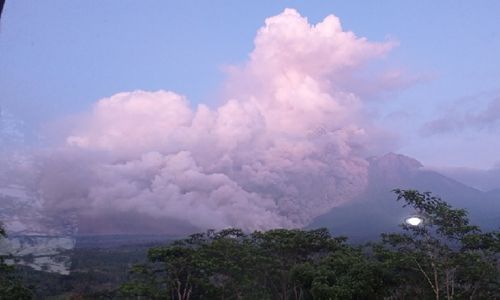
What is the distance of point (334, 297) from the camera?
21656 millimetres

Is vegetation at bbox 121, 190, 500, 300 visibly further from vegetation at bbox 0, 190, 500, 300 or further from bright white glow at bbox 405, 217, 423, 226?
bright white glow at bbox 405, 217, 423, 226

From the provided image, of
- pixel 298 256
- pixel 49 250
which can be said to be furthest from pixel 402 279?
pixel 49 250

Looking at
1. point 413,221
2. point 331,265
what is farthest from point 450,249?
point 331,265

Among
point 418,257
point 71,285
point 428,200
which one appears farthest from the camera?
point 71,285

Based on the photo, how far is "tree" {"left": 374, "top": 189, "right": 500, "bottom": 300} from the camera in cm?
1772

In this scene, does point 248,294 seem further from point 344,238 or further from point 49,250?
point 49,250

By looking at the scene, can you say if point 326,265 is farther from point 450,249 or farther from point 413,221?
point 413,221

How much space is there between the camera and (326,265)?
977 inches

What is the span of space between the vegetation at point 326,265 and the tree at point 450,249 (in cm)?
3

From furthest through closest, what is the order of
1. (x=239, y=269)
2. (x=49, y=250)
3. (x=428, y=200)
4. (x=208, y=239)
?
(x=49, y=250)
(x=208, y=239)
(x=239, y=269)
(x=428, y=200)

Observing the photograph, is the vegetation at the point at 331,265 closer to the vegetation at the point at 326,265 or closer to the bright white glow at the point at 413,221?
the vegetation at the point at 326,265

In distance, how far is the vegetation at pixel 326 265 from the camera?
59.2 ft

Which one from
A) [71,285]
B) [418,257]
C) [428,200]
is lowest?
[71,285]

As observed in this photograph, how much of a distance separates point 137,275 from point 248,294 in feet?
20.6
